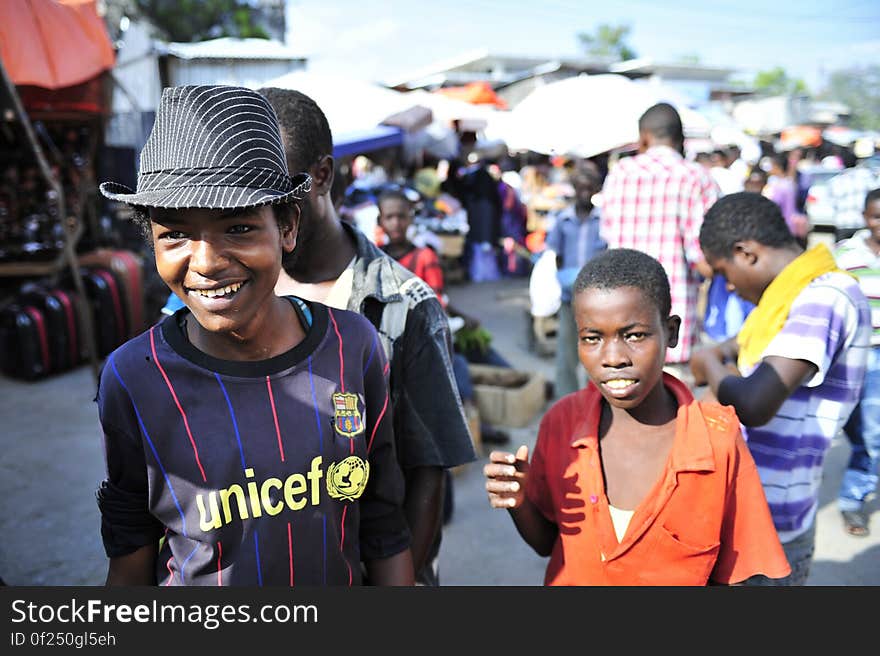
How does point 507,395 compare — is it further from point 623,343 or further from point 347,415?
point 347,415

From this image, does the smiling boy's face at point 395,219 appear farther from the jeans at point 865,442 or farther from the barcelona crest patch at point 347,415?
the barcelona crest patch at point 347,415

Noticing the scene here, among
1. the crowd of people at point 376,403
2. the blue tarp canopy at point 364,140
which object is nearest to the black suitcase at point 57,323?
the blue tarp canopy at point 364,140

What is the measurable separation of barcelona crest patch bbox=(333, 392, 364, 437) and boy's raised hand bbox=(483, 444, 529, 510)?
1.19ft

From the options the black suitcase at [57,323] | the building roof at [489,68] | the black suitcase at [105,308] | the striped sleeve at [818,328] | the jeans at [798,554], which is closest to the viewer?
the striped sleeve at [818,328]

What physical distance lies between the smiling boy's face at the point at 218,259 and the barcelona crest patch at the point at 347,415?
231 mm

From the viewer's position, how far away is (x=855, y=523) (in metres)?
3.75

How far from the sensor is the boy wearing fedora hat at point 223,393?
1.20 m

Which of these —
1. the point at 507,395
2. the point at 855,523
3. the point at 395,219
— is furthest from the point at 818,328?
the point at 507,395

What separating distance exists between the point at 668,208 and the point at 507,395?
185cm

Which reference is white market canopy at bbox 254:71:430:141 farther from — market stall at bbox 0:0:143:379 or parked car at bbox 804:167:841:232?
parked car at bbox 804:167:841:232

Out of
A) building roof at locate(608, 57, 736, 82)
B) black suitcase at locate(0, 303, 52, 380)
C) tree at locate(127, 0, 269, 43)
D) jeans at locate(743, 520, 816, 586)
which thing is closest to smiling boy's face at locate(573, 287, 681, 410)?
jeans at locate(743, 520, 816, 586)

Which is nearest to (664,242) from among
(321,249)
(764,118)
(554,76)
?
(321,249)

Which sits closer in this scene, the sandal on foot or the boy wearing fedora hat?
the boy wearing fedora hat

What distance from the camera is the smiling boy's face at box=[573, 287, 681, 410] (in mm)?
1638
